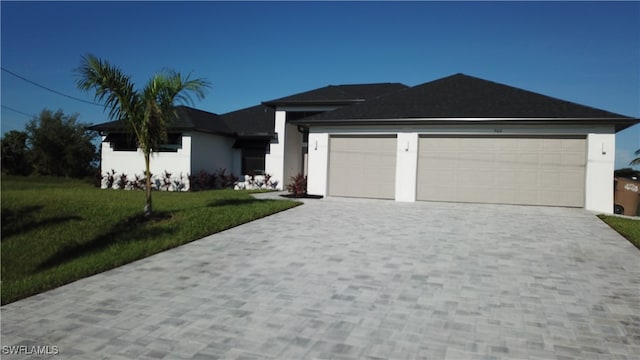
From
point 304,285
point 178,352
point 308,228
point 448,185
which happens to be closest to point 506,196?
point 448,185

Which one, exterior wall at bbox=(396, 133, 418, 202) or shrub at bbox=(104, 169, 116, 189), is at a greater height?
exterior wall at bbox=(396, 133, 418, 202)

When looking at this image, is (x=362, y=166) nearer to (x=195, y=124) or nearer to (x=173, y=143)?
(x=195, y=124)

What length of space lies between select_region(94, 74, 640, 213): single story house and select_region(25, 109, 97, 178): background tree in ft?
66.0

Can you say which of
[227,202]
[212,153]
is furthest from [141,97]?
[212,153]

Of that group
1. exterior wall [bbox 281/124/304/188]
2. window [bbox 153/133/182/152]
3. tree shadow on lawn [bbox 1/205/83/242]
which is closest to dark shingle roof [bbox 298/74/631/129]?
exterior wall [bbox 281/124/304/188]

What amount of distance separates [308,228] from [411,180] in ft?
21.5

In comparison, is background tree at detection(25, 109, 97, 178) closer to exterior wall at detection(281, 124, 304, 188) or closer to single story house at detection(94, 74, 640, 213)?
exterior wall at detection(281, 124, 304, 188)

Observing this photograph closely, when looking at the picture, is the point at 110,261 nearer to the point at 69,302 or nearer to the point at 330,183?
the point at 69,302

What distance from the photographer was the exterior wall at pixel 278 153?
21.1 metres

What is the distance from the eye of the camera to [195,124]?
20.3m

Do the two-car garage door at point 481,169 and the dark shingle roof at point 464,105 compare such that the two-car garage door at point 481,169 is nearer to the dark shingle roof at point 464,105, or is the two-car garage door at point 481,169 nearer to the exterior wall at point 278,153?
the dark shingle roof at point 464,105
